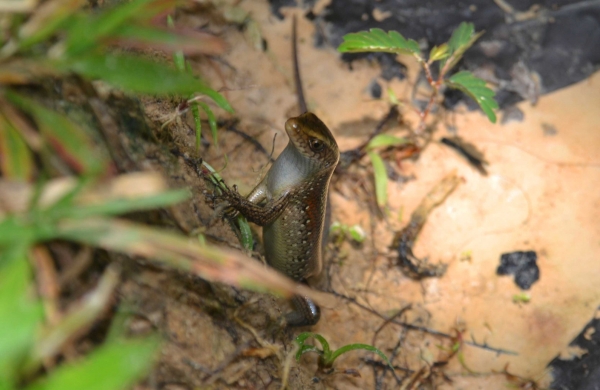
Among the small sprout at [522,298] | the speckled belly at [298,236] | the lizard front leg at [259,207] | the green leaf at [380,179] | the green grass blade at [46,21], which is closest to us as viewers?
the green grass blade at [46,21]

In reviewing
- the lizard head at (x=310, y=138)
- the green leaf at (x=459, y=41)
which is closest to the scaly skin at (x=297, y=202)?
the lizard head at (x=310, y=138)

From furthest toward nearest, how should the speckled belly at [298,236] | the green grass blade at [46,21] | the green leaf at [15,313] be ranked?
the speckled belly at [298,236], the green grass blade at [46,21], the green leaf at [15,313]

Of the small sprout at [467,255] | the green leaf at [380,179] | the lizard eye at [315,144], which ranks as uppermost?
the lizard eye at [315,144]

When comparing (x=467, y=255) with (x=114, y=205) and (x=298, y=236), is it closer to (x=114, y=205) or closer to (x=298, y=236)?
(x=298, y=236)

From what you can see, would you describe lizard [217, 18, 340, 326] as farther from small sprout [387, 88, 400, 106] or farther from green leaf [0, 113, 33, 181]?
green leaf [0, 113, 33, 181]

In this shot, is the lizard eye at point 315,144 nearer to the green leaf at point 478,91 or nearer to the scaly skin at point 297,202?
the scaly skin at point 297,202
